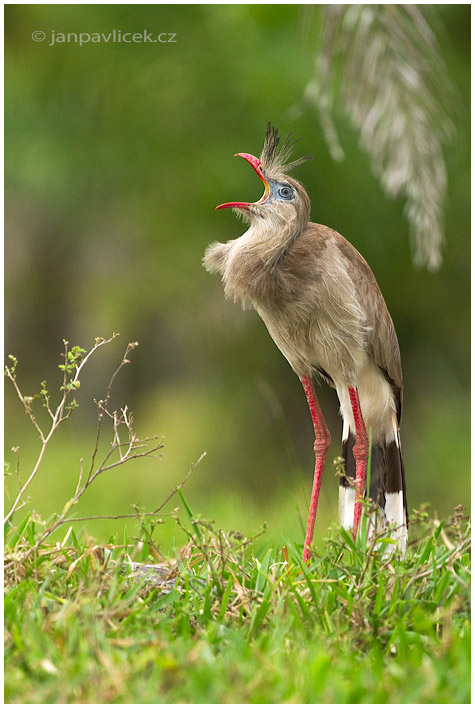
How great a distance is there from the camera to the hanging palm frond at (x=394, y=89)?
3.84m

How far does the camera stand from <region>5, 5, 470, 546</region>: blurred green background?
6004 mm

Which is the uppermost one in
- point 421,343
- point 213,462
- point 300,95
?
point 300,95

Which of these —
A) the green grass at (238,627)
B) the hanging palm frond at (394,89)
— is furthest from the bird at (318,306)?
the hanging palm frond at (394,89)

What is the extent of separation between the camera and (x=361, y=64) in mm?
3941

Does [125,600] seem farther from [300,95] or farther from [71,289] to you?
[71,289]

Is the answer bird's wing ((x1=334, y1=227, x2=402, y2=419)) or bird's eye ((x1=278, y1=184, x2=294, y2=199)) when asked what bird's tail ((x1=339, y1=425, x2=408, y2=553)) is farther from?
bird's eye ((x1=278, y1=184, x2=294, y2=199))

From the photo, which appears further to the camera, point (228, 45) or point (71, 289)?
point (71, 289)

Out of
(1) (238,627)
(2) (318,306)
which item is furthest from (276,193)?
(1) (238,627)

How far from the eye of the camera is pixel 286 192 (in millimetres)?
2914

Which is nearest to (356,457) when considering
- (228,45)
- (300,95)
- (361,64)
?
(361,64)

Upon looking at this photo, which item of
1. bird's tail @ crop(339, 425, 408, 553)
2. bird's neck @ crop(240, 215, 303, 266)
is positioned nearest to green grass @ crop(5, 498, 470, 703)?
bird's tail @ crop(339, 425, 408, 553)

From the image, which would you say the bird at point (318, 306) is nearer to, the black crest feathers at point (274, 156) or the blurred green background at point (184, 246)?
the black crest feathers at point (274, 156)

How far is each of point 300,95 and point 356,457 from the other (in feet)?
11.4

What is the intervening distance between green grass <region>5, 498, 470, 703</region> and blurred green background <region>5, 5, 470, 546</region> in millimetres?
2862
